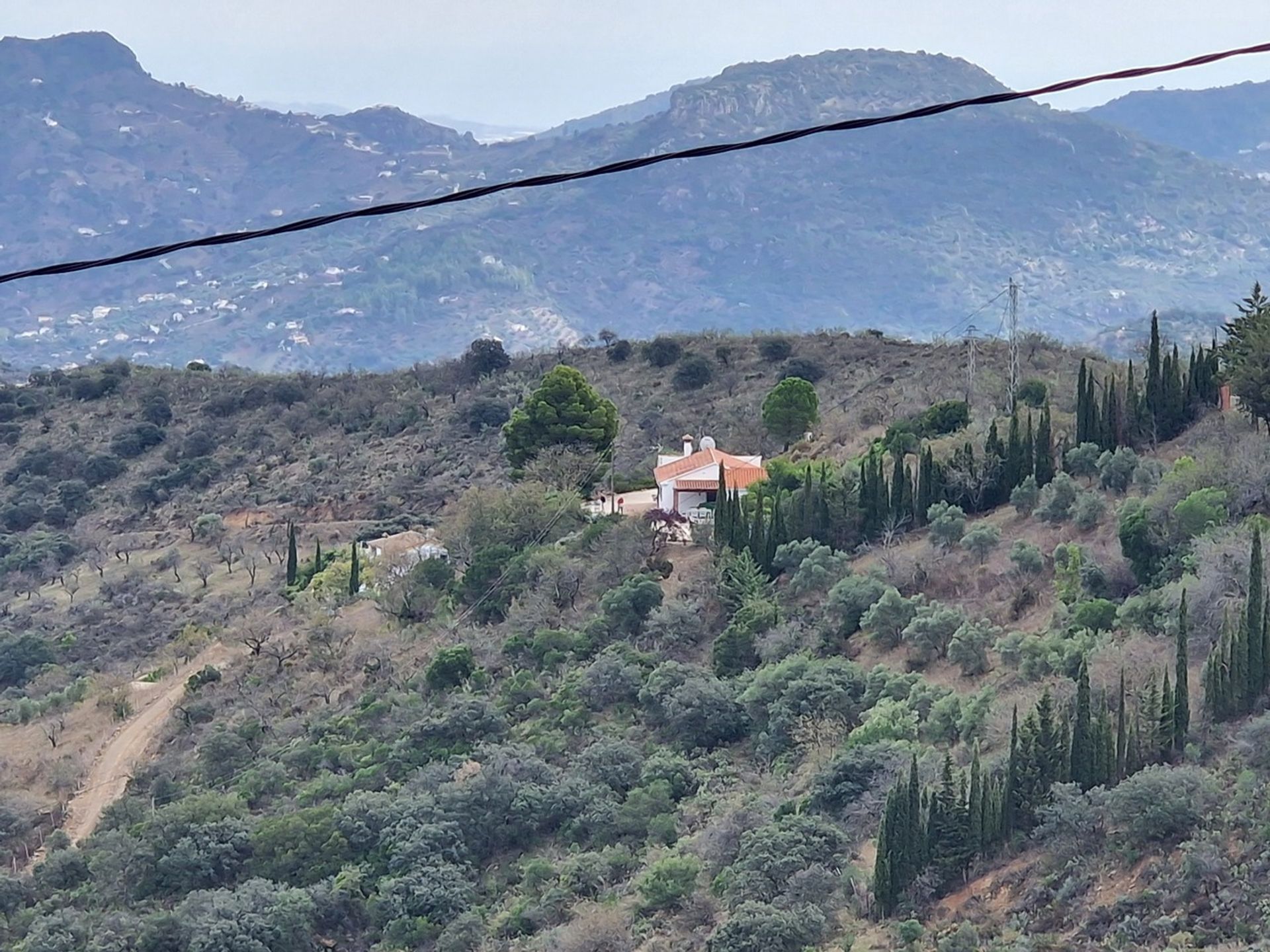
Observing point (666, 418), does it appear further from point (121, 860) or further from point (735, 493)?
point (121, 860)

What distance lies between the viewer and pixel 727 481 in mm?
49875

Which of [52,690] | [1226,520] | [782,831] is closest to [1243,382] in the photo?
[1226,520]

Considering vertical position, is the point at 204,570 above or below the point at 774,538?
below

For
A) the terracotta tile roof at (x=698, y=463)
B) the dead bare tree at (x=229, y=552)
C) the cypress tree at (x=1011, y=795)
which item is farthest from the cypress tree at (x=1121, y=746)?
the dead bare tree at (x=229, y=552)

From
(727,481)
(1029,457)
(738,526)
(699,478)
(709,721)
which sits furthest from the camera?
(699,478)

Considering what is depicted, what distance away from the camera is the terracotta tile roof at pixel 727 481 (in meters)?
49.8

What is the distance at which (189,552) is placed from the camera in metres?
63.3

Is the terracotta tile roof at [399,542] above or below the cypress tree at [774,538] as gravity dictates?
below

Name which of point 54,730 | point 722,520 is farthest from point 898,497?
point 54,730

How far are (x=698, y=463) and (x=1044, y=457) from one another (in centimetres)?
1315

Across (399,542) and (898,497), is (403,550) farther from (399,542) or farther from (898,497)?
(898,497)

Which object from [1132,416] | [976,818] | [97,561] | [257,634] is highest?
[1132,416]

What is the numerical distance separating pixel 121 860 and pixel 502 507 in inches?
680

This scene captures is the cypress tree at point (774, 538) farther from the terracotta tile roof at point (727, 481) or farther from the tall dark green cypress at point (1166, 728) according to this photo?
the tall dark green cypress at point (1166, 728)
